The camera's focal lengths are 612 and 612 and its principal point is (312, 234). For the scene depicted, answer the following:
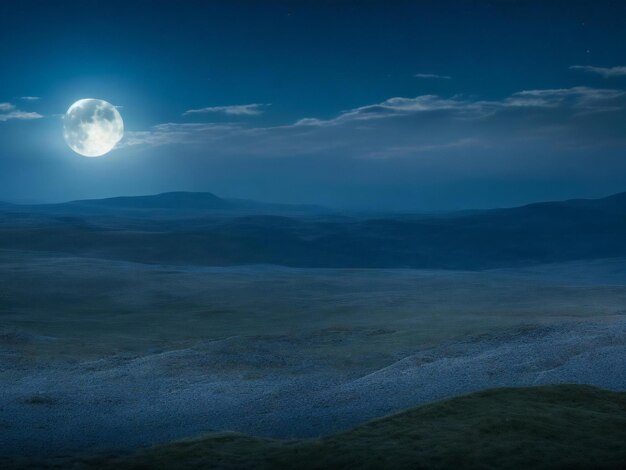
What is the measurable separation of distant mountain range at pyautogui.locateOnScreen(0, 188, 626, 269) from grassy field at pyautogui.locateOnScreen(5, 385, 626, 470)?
86.4 metres

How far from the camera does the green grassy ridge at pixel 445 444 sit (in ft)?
40.9

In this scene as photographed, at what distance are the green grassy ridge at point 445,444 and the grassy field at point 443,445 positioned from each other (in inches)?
0.8

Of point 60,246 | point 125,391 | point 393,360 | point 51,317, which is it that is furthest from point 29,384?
point 60,246

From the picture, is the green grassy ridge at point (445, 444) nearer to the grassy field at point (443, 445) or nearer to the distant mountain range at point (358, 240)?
the grassy field at point (443, 445)

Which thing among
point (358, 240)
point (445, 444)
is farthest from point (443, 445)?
point (358, 240)

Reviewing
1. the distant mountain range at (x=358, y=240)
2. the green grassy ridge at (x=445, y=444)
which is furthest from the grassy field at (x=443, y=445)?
the distant mountain range at (x=358, y=240)

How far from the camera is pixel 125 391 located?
21.0 m

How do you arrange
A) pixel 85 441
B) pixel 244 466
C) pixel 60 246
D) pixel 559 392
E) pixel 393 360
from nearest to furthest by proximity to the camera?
pixel 244 466
pixel 85 441
pixel 559 392
pixel 393 360
pixel 60 246

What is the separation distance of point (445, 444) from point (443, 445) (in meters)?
0.08

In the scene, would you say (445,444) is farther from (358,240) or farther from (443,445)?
(358,240)

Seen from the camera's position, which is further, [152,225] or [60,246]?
[152,225]

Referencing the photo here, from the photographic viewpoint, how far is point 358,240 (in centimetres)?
14300

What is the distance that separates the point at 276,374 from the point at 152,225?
484ft

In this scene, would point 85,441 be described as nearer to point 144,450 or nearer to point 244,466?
point 144,450
